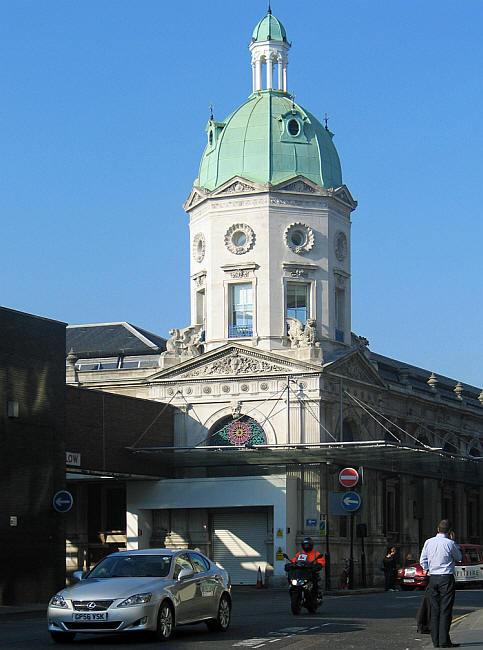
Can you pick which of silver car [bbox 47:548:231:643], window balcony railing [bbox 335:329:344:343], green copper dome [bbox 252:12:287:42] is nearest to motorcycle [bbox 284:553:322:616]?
silver car [bbox 47:548:231:643]

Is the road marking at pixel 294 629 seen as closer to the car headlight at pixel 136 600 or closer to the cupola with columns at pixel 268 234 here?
the car headlight at pixel 136 600

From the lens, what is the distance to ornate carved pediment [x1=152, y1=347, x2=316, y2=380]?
2314 inches

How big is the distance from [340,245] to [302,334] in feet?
21.4

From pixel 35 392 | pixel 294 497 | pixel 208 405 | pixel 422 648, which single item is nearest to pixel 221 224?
pixel 208 405

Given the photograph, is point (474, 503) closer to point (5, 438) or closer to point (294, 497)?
point (294, 497)

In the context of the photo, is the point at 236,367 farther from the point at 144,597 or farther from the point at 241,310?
the point at 144,597

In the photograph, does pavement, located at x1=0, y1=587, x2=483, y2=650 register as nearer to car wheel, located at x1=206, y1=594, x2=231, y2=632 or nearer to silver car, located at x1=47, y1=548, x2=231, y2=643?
car wheel, located at x1=206, y1=594, x2=231, y2=632

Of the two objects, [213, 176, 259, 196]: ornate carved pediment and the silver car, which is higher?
[213, 176, 259, 196]: ornate carved pediment

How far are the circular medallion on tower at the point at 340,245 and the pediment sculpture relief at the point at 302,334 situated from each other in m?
4.85

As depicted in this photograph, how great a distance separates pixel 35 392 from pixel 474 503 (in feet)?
148

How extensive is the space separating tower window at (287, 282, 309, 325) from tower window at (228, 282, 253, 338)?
198cm

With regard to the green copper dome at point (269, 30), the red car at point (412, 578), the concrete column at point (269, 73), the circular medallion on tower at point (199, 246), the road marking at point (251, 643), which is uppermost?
the green copper dome at point (269, 30)

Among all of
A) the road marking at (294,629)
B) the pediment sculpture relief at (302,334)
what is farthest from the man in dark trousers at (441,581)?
the pediment sculpture relief at (302,334)

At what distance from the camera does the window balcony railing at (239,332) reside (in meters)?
60.8
